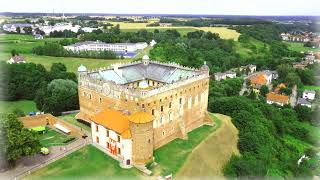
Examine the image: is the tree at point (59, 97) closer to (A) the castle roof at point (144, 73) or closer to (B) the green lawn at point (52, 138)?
(B) the green lawn at point (52, 138)

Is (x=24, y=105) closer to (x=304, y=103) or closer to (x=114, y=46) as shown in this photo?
(x=114, y=46)

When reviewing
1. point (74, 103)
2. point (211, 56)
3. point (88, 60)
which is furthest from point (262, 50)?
point (74, 103)

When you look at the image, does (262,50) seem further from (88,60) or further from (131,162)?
(131,162)

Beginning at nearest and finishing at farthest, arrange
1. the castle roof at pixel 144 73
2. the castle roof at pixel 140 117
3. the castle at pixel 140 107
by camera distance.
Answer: the castle roof at pixel 140 117 < the castle at pixel 140 107 < the castle roof at pixel 144 73

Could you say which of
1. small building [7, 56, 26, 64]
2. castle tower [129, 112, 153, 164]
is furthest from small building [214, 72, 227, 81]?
castle tower [129, 112, 153, 164]

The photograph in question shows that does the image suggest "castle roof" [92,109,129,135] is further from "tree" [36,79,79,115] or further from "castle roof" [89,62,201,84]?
"tree" [36,79,79,115]

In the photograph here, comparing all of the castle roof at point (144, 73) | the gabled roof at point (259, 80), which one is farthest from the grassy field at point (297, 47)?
the castle roof at point (144, 73)

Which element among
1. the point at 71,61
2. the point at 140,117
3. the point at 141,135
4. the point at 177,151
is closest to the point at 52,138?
the point at 141,135
